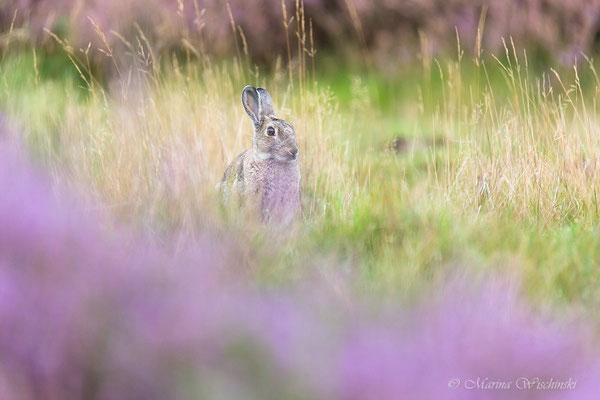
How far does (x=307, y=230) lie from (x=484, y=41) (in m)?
4.95

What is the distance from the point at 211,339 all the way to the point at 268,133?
241 centimetres

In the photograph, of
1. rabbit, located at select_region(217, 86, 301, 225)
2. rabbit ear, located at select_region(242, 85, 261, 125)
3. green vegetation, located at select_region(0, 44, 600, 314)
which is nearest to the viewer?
green vegetation, located at select_region(0, 44, 600, 314)

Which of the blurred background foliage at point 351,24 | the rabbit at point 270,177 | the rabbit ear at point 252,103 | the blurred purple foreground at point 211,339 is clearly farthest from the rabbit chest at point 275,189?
the blurred background foliage at point 351,24

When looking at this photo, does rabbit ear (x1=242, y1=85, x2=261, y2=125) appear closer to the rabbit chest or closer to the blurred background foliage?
the rabbit chest

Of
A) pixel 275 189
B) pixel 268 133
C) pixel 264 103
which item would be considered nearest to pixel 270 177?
pixel 275 189

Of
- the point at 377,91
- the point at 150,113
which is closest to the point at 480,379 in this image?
the point at 150,113

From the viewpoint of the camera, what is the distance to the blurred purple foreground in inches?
42.9

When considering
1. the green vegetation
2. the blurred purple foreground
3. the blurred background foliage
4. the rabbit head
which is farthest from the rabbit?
the blurred background foliage

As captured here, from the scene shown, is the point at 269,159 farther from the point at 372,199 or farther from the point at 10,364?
the point at 10,364

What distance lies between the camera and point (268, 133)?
11.5 ft

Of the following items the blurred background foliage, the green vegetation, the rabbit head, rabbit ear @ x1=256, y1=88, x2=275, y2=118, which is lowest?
the green vegetation

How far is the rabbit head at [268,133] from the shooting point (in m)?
3.44

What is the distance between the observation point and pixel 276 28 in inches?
321

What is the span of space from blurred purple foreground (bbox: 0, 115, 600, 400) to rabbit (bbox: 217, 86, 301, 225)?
80.4 inches
